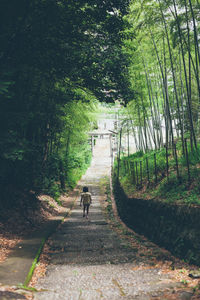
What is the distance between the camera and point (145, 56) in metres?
9.35

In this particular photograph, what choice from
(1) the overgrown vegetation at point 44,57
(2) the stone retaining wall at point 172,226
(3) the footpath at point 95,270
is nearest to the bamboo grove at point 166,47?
(1) the overgrown vegetation at point 44,57

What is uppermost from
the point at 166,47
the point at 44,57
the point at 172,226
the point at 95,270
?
the point at 166,47

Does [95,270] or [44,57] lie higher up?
[44,57]

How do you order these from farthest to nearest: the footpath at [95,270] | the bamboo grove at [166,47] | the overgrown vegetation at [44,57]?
the bamboo grove at [166,47] < the overgrown vegetation at [44,57] < the footpath at [95,270]

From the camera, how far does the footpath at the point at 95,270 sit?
279cm

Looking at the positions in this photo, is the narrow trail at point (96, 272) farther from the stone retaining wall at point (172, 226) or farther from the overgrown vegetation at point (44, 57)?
the overgrown vegetation at point (44, 57)

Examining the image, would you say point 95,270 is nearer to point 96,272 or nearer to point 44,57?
point 96,272

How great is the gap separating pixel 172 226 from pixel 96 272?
1.62 metres

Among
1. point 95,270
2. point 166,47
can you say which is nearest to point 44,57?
point 95,270

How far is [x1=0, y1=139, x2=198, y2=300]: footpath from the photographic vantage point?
2789 mm

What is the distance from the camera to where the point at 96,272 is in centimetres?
357

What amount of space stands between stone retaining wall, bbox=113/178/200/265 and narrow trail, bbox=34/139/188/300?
2.03 ft

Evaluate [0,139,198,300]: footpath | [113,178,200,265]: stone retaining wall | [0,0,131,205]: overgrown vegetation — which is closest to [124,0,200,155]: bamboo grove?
[0,0,131,205]: overgrown vegetation

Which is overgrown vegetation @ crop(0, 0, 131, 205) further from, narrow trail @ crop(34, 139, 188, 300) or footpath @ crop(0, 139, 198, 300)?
narrow trail @ crop(34, 139, 188, 300)
